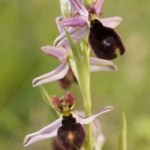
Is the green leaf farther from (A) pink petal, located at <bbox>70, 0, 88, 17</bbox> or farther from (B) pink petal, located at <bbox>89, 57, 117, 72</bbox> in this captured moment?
(A) pink petal, located at <bbox>70, 0, 88, 17</bbox>

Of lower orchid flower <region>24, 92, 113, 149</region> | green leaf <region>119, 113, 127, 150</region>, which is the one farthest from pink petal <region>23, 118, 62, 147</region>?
green leaf <region>119, 113, 127, 150</region>

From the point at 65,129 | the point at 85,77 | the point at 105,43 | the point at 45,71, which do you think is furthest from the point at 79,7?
the point at 45,71

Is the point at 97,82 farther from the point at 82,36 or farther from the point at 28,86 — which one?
the point at 82,36

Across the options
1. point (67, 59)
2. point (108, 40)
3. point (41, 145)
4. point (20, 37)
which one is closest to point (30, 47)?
point (20, 37)

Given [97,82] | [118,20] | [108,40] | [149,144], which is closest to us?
[108,40]

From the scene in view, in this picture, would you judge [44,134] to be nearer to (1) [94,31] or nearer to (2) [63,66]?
(2) [63,66]

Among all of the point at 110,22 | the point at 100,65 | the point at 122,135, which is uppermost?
the point at 110,22

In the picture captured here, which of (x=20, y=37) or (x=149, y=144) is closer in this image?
(x=149, y=144)

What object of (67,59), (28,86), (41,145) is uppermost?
(67,59)
